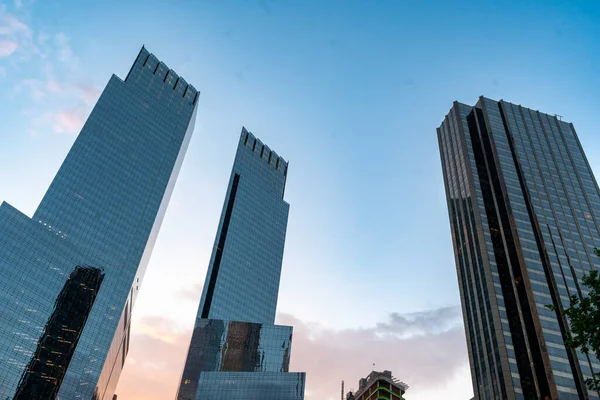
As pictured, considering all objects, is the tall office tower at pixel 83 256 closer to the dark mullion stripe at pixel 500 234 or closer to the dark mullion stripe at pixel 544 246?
the dark mullion stripe at pixel 500 234

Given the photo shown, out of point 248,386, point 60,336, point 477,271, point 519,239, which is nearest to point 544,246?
point 519,239

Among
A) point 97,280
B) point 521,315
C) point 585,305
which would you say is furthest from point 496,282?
point 97,280

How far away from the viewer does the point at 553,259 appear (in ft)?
427

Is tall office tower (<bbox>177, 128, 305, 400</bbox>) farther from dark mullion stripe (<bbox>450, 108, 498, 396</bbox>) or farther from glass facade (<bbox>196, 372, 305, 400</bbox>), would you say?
dark mullion stripe (<bbox>450, 108, 498, 396</bbox>)

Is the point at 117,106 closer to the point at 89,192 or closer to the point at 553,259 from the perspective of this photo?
the point at 89,192

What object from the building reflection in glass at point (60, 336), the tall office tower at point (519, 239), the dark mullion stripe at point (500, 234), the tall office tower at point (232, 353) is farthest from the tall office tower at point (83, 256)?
the dark mullion stripe at point (500, 234)

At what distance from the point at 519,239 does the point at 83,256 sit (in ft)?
445

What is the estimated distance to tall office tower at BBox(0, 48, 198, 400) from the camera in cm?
12950

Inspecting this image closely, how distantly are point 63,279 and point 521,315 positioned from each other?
134 meters

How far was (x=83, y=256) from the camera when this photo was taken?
152 m

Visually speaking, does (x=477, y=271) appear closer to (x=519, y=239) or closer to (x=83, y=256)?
(x=519, y=239)

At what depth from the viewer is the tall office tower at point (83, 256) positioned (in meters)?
130

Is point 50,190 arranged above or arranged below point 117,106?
below

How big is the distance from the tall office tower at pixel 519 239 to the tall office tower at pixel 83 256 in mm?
114850
